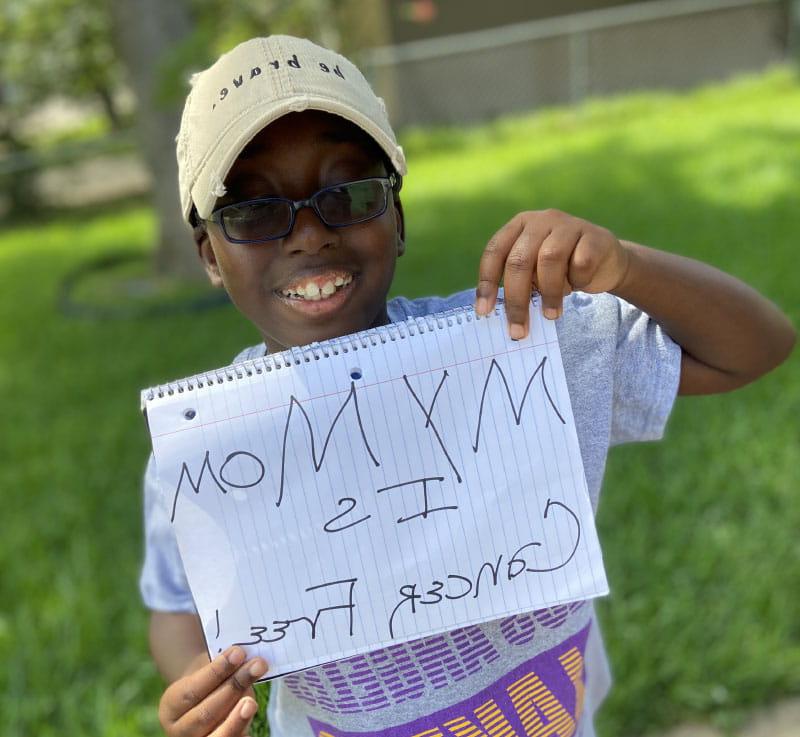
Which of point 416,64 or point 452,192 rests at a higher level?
point 416,64

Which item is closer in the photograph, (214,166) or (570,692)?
(214,166)

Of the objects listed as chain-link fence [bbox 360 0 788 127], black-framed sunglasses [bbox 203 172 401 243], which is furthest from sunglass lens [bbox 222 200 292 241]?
chain-link fence [bbox 360 0 788 127]

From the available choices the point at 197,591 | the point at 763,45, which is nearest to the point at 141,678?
the point at 197,591

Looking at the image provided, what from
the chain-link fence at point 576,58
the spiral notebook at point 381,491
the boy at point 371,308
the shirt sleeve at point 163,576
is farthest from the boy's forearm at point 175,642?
the chain-link fence at point 576,58

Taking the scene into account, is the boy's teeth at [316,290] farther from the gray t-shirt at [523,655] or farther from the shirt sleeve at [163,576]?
the shirt sleeve at [163,576]

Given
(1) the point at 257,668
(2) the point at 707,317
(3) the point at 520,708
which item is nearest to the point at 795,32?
(2) the point at 707,317

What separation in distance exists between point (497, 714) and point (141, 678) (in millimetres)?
1482

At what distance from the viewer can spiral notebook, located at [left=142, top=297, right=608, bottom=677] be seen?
37.5 inches

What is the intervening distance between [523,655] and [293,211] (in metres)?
0.65

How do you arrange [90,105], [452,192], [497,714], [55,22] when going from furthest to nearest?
1. [90,105]
2. [55,22]
3. [452,192]
4. [497,714]

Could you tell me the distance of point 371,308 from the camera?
1.05 meters

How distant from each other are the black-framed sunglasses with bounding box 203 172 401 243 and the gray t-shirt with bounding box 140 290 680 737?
0.21 m

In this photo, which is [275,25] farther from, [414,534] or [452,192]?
[414,534]

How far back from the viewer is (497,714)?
1075 millimetres
